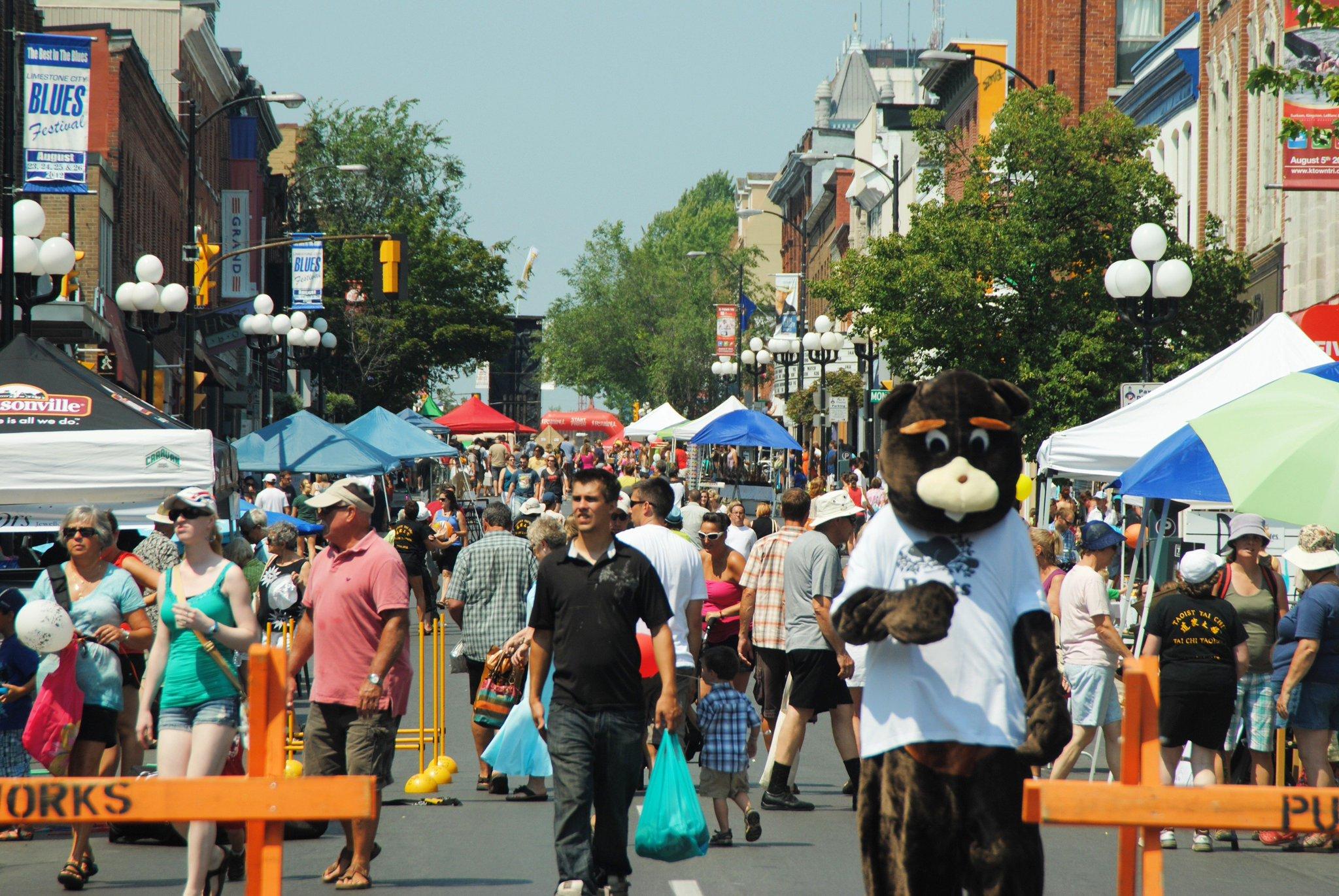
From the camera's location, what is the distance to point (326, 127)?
7206 centimetres

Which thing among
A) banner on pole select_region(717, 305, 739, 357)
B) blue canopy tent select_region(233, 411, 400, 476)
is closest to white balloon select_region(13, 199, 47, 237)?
blue canopy tent select_region(233, 411, 400, 476)

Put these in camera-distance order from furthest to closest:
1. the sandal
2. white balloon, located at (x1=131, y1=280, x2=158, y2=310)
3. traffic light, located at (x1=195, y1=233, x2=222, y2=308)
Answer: traffic light, located at (x1=195, y1=233, x2=222, y2=308)
white balloon, located at (x1=131, y1=280, x2=158, y2=310)
the sandal

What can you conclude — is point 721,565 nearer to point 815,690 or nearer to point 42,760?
point 815,690

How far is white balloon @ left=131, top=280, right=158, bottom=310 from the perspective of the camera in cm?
2488

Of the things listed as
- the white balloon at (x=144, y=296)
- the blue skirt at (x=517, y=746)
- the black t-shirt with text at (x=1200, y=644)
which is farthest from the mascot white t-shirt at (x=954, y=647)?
the white balloon at (x=144, y=296)

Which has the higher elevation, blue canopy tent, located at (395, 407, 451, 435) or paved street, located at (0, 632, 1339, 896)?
blue canopy tent, located at (395, 407, 451, 435)

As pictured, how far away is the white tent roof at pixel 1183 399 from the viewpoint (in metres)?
14.2

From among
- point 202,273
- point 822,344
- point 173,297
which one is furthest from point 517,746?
point 822,344

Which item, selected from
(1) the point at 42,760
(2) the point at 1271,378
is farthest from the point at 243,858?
(2) the point at 1271,378

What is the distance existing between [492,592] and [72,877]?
3.57m

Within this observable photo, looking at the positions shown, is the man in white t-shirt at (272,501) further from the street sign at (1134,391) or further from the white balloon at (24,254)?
the street sign at (1134,391)

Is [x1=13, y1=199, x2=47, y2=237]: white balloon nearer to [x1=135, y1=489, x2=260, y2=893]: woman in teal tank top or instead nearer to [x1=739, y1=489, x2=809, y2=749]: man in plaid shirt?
[x1=739, y1=489, x2=809, y2=749]: man in plaid shirt

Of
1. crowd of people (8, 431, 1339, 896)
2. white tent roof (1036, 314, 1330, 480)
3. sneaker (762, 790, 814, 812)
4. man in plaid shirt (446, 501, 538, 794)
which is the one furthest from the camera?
white tent roof (1036, 314, 1330, 480)

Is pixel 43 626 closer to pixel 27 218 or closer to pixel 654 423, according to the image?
pixel 27 218
